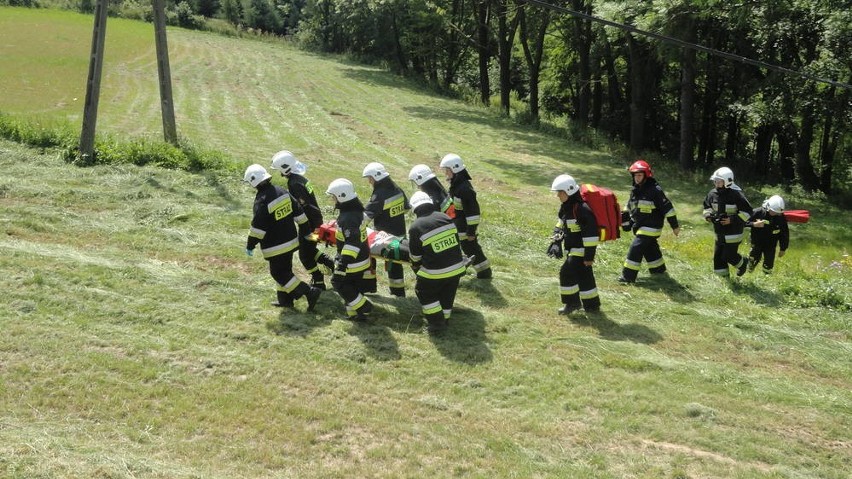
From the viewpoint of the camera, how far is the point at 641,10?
22641mm

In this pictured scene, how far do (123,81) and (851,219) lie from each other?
3015cm

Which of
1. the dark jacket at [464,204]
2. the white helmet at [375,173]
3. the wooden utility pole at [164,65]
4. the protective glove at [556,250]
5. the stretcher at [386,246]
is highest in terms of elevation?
the wooden utility pole at [164,65]

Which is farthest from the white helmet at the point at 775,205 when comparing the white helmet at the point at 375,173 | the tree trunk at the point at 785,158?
the tree trunk at the point at 785,158

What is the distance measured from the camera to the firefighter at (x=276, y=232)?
8.53 meters

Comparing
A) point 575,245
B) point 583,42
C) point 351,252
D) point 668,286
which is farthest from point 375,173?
point 583,42

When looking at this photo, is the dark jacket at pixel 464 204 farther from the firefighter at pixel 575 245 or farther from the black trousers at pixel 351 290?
the black trousers at pixel 351 290

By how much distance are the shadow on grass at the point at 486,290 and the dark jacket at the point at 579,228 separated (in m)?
1.37

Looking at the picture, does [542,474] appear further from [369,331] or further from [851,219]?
[851,219]

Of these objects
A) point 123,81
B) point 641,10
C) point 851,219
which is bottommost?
point 851,219

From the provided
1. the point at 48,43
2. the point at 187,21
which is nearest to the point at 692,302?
the point at 48,43

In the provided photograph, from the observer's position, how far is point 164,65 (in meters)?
16.5

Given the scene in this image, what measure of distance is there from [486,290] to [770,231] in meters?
5.50

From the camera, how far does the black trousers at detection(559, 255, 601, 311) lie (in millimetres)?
9703

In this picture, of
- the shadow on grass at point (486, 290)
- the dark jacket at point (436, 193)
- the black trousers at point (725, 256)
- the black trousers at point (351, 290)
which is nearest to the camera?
the black trousers at point (351, 290)
